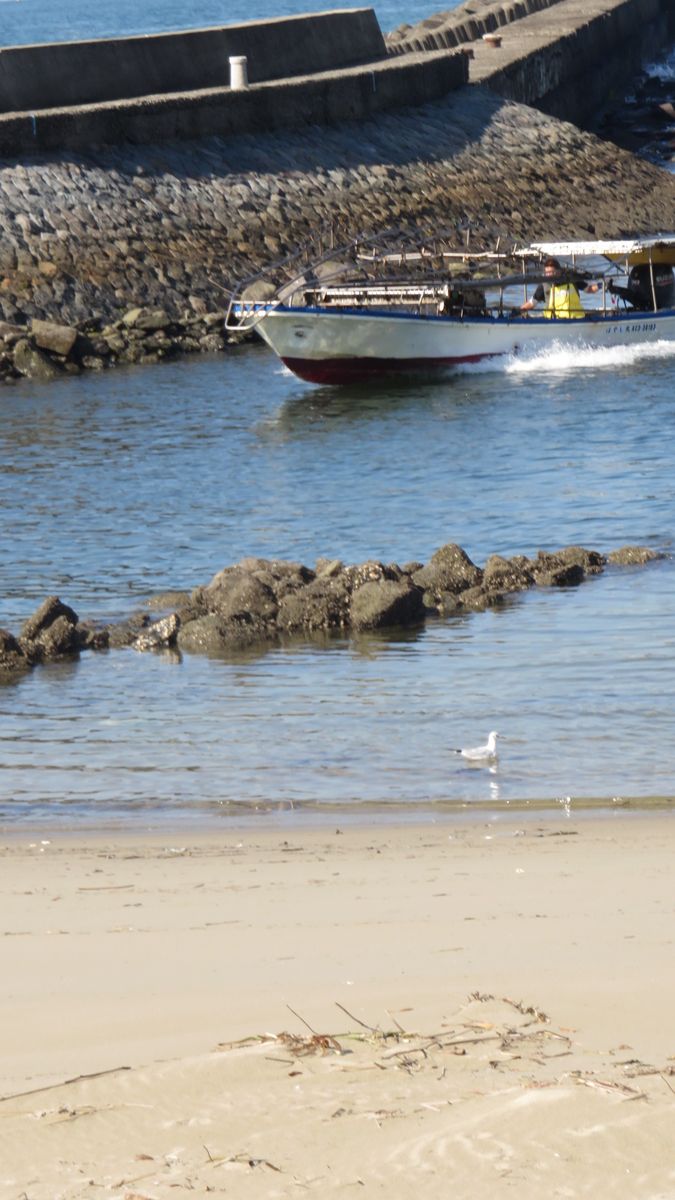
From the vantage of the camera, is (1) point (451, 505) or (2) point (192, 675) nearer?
(2) point (192, 675)

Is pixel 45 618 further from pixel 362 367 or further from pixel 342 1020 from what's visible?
pixel 362 367

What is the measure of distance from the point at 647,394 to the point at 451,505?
8.40m

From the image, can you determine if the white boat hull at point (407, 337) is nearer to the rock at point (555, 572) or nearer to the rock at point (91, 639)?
the rock at point (555, 572)

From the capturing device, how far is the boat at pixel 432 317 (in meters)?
28.5

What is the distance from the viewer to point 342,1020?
5762mm

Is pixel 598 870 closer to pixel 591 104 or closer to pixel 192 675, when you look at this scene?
pixel 192 675

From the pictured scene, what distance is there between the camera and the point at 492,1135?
4.83 meters

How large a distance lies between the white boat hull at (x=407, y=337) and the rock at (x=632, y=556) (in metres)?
12.9

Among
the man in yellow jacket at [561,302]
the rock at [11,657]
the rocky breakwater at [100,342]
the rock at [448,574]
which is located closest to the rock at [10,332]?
the rocky breakwater at [100,342]

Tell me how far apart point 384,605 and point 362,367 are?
1572 cm

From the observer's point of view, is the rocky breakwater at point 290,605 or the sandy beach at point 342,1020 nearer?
the sandy beach at point 342,1020

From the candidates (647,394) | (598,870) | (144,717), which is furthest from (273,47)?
(598,870)

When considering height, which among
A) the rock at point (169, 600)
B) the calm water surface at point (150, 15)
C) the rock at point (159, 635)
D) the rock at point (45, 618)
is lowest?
the rock at point (159, 635)

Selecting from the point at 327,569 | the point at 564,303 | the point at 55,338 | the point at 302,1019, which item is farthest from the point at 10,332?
the point at 302,1019
